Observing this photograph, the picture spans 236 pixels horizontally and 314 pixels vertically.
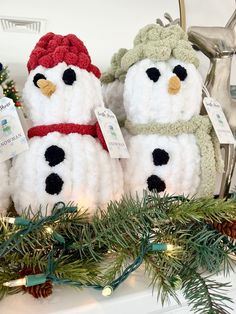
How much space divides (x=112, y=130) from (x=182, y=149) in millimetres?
112

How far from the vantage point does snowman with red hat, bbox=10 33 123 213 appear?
0.57 meters

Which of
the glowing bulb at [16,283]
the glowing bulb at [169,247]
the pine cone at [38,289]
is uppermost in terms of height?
the glowing bulb at [16,283]

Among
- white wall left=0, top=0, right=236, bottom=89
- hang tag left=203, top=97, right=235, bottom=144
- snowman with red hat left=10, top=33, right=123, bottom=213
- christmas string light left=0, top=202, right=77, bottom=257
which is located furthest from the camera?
white wall left=0, top=0, right=236, bottom=89

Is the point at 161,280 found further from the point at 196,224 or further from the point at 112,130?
the point at 112,130

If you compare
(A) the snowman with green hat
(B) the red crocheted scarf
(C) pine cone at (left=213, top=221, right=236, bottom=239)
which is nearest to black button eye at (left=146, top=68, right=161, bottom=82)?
(A) the snowman with green hat

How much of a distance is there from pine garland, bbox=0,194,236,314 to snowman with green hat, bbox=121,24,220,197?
91mm

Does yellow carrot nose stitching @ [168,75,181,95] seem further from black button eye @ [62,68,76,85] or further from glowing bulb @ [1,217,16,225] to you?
glowing bulb @ [1,217,16,225]

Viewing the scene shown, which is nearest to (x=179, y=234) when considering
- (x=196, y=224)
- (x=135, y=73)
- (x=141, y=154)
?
(x=196, y=224)

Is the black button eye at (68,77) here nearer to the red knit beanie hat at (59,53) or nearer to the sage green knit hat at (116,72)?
the red knit beanie hat at (59,53)

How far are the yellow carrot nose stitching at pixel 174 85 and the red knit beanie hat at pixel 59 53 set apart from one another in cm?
11

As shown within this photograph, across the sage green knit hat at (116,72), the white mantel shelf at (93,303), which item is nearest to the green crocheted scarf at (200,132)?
the sage green knit hat at (116,72)

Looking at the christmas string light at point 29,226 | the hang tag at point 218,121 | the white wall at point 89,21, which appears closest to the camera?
the christmas string light at point 29,226

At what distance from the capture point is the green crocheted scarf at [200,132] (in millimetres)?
655

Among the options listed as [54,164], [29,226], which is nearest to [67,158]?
[54,164]
